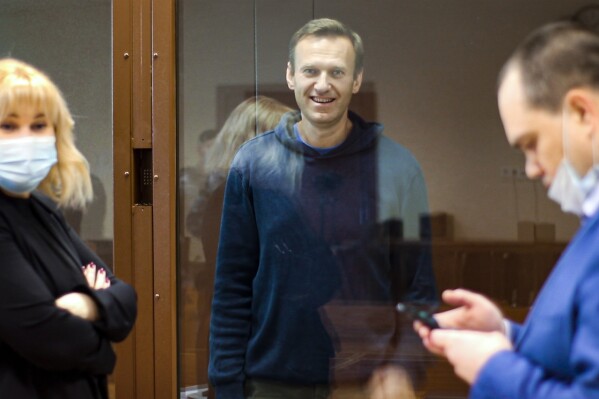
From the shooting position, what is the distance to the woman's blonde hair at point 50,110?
2.29m

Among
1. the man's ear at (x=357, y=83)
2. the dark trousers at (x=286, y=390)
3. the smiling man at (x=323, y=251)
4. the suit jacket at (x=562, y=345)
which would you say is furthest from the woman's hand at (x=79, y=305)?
the man's ear at (x=357, y=83)

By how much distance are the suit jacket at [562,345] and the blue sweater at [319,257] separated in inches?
61.9

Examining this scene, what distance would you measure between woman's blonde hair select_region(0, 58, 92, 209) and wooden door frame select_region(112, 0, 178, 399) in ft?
4.22

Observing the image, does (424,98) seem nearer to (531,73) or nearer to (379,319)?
(379,319)

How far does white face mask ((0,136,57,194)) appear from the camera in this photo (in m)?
2.25

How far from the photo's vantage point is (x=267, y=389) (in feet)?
11.1

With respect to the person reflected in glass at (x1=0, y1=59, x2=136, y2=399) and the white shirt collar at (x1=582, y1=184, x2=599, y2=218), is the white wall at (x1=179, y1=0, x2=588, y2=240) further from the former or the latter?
the white shirt collar at (x1=582, y1=184, x2=599, y2=218)

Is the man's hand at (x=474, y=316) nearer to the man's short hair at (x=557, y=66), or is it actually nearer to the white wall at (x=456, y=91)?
the man's short hair at (x=557, y=66)

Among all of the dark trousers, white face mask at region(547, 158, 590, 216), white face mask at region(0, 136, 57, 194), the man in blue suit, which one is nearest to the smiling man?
the dark trousers

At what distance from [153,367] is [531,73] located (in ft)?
7.98

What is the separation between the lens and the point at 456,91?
3.33 metres

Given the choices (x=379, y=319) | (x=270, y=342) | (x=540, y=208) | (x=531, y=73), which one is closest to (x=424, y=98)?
(x=540, y=208)

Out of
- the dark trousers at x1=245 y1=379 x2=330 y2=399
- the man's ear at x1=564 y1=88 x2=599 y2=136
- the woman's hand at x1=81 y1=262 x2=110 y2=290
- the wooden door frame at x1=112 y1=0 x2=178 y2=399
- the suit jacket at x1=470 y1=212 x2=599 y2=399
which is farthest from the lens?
the wooden door frame at x1=112 y1=0 x2=178 y2=399

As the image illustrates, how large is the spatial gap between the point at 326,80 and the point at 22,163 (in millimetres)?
1341
